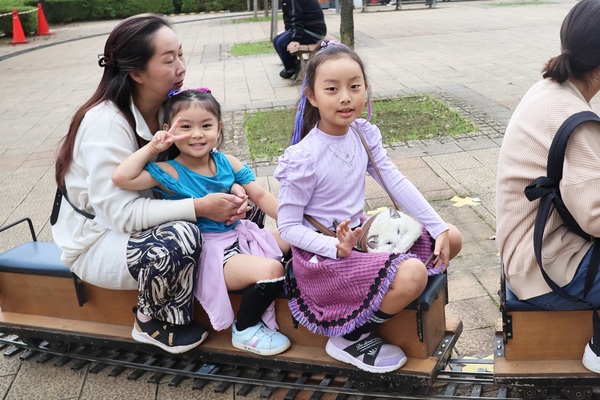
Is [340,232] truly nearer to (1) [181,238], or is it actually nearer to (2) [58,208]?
(1) [181,238]

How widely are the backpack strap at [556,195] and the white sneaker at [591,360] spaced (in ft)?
0.58

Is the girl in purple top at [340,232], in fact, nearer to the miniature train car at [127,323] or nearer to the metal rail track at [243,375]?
the miniature train car at [127,323]

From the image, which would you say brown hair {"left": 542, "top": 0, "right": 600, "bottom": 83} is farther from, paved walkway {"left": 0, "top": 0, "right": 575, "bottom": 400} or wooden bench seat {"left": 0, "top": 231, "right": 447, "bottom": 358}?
paved walkway {"left": 0, "top": 0, "right": 575, "bottom": 400}

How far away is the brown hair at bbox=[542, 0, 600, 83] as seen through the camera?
8.69 ft

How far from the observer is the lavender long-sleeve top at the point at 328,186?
9.96ft

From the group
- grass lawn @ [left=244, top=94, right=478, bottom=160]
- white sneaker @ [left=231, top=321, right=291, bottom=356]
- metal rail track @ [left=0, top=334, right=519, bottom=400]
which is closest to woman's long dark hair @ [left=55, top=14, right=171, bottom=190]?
metal rail track @ [left=0, top=334, right=519, bottom=400]

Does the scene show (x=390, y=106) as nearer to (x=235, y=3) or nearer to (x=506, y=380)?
(x=506, y=380)

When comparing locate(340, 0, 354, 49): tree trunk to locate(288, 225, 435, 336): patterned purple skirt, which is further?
locate(340, 0, 354, 49): tree trunk

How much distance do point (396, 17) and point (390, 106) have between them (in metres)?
12.8

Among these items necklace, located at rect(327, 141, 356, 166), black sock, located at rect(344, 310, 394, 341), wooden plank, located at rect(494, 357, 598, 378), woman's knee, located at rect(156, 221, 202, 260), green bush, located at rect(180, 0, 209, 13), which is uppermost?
necklace, located at rect(327, 141, 356, 166)

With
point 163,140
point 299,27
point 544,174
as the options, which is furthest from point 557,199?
point 299,27

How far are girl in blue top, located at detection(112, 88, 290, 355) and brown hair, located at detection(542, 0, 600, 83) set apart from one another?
1.43 meters

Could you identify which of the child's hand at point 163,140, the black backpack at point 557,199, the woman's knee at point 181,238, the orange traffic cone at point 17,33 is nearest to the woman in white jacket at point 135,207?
the woman's knee at point 181,238

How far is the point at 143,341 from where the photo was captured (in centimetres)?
343
